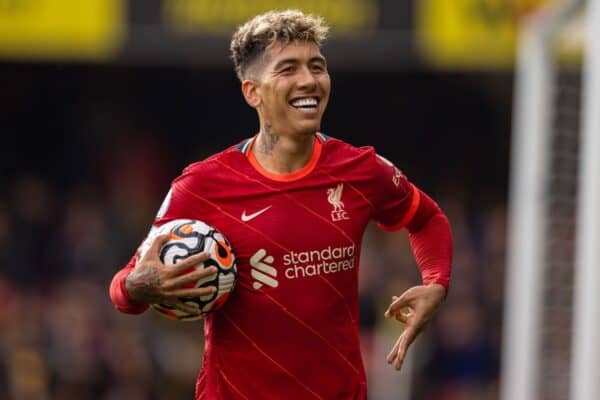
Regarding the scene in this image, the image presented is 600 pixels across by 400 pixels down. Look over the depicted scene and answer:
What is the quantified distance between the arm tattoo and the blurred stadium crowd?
776cm

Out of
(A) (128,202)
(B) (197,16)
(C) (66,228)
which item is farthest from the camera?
(A) (128,202)

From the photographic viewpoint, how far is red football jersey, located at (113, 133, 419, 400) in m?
5.48

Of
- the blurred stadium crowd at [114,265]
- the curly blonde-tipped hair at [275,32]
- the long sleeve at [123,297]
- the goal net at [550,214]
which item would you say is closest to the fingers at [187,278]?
the long sleeve at [123,297]

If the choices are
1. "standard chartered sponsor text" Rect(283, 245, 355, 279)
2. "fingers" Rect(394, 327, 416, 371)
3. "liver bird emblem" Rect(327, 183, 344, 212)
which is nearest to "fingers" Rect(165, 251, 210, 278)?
"standard chartered sponsor text" Rect(283, 245, 355, 279)

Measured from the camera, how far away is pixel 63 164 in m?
16.8

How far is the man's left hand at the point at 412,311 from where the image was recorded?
216 inches

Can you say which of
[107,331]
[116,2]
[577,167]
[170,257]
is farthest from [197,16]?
[170,257]

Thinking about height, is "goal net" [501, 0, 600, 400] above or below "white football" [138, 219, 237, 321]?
below

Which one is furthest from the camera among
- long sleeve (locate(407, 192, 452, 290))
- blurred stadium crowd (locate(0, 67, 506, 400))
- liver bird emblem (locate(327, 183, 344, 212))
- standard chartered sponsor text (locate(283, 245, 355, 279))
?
blurred stadium crowd (locate(0, 67, 506, 400))

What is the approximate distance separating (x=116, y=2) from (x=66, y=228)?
2.95 meters

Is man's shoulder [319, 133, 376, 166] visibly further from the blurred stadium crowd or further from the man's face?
the blurred stadium crowd

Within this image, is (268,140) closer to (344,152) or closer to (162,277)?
(344,152)

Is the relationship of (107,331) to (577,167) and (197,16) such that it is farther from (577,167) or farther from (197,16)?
(577,167)

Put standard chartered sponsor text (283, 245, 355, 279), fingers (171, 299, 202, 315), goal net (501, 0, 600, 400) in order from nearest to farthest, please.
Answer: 1. fingers (171, 299, 202, 315)
2. standard chartered sponsor text (283, 245, 355, 279)
3. goal net (501, 0, 600, 400)
